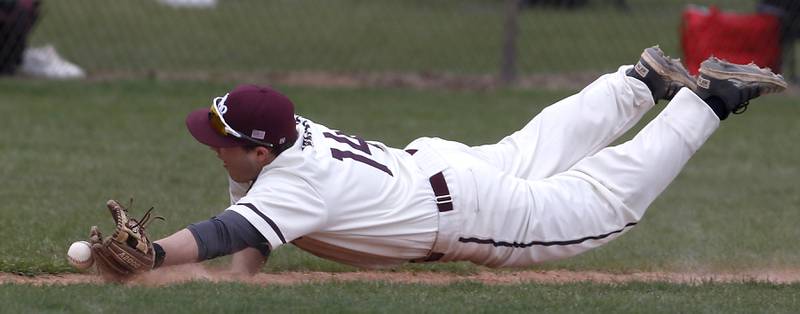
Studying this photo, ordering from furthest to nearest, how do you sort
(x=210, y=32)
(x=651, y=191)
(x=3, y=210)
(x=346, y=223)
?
(x=210, y=32) < (x=3, y=210) < (x=651, y=191) < (x=346, y=223)

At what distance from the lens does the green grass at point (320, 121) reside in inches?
259

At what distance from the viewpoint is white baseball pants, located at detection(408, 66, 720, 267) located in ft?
17.4

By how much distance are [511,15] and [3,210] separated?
6.31 meters

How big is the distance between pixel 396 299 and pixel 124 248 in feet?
3.27

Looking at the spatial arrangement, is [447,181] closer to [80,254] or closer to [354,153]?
[354,153]

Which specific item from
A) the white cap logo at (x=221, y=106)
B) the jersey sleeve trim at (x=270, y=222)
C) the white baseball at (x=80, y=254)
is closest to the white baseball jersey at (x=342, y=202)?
the jersey sleeve trim at (x=270, y=222)

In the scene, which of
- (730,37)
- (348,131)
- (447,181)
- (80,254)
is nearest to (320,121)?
(348,131)

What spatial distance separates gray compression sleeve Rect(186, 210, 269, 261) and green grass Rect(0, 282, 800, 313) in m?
0.15

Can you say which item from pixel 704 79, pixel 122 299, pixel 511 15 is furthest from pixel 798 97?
pixel 122 299

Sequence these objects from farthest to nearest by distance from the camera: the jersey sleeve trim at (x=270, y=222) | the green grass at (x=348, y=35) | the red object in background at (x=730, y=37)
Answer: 1. the green grass at (x=348, y=35)
2. the red object in background at (x=730, y=37)
3. the jersey sleeve trim at (x=270, y=222)

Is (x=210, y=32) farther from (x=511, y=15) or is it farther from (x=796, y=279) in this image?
(x=796, y=279)

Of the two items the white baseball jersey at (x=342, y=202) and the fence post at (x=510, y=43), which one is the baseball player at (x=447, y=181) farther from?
the fence post at (x=510, y=43)

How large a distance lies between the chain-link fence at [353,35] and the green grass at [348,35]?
0.05ft

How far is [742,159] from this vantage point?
9.91 metres
